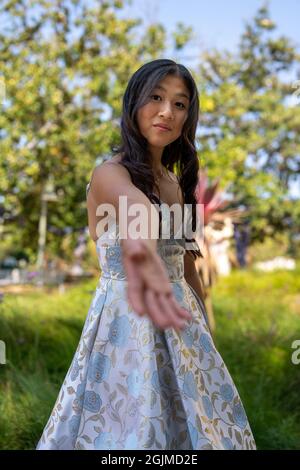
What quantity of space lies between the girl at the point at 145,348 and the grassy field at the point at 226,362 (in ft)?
Result: 4.61

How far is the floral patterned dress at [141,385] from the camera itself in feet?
5.22

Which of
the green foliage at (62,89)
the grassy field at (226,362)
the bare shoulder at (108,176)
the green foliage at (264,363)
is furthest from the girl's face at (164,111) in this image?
the green foliage at (62,89)

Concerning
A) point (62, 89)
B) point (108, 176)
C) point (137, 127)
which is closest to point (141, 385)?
point (108, 176)

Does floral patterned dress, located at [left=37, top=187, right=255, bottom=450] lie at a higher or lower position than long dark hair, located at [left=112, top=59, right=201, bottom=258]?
lower

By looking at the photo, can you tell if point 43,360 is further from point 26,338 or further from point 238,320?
point 238,320

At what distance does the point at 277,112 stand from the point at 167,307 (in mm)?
16979

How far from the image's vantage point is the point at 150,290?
1.10 m

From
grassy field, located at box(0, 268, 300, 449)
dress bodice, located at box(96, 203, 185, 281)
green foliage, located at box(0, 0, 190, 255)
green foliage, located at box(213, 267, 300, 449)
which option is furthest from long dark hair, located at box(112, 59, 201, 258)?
green foliage, located at box(0, 0, 190, 255)

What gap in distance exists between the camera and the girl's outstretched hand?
1.09m

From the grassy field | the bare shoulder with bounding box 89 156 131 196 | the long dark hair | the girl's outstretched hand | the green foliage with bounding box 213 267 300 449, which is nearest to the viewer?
the girl's outstretched hand

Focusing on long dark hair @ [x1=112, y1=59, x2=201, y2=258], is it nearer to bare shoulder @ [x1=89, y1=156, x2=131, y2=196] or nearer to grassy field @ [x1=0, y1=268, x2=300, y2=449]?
bare shoulder @ [x1=89, y1=156, x2=131, y2=196]

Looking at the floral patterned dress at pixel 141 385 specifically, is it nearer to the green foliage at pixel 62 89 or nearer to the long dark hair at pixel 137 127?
the long dark hair at pixel 137 127

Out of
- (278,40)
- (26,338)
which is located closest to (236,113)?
(278,40)
